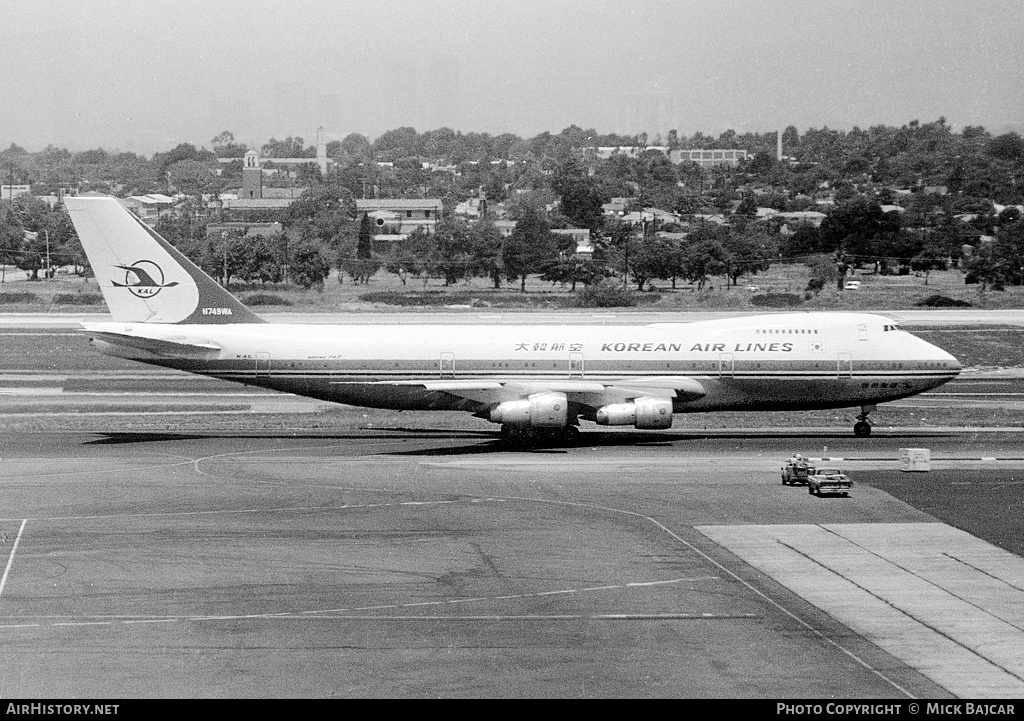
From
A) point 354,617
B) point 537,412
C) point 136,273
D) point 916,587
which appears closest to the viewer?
point 354,617

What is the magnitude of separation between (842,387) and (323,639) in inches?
1326

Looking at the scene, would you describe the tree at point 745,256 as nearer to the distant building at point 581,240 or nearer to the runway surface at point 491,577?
the distant building at point 581,240

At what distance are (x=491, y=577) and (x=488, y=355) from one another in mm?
23456

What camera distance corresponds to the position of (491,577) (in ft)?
102

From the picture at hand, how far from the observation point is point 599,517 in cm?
3828

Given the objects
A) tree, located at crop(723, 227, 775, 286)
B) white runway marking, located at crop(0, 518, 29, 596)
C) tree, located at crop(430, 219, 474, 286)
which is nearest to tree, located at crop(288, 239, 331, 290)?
tree, located at crop(430, 219, 474, 286)

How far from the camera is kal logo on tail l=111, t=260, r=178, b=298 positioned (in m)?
54.8

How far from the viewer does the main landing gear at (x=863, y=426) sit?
5534cm

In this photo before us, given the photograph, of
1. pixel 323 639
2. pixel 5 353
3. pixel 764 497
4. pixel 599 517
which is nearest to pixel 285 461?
pixel 599 517

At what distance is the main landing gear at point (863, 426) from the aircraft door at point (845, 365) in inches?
94.8

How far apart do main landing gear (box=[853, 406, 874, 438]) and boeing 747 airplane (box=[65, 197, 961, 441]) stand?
5.9 inches

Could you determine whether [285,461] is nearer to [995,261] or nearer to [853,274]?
[995,261]

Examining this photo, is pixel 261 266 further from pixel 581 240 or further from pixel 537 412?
pixel 537 412

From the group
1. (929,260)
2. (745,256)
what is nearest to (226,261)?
(745,256)
